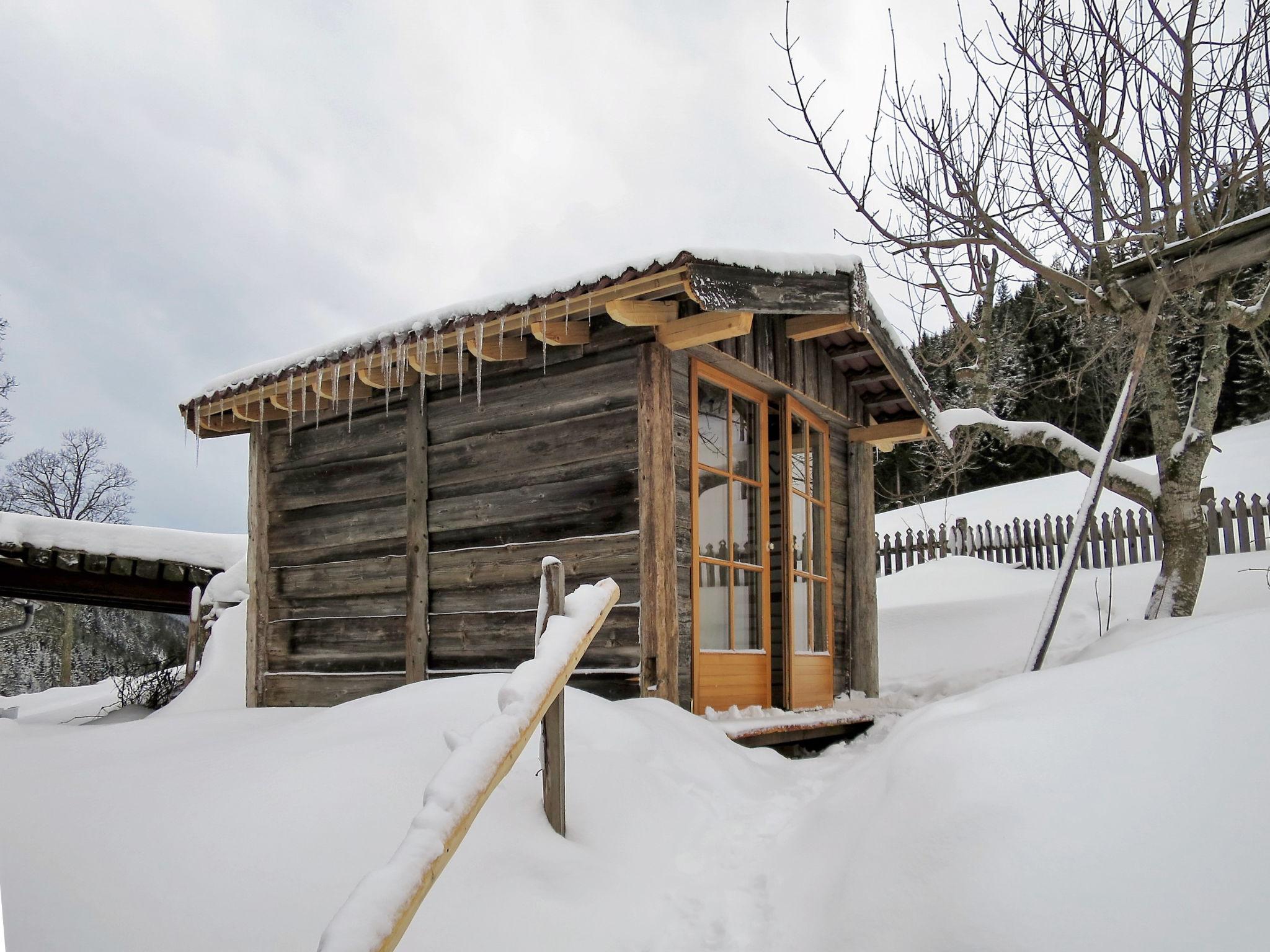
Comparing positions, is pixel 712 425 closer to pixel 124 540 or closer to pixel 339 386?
pixel 339 386

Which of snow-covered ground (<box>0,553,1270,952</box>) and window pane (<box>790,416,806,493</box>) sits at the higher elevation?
window pane (<box>790,416,806,493</box>)

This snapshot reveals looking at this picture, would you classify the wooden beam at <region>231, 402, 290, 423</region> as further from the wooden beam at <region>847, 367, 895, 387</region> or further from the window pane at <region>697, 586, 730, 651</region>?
the wooden beam at <region>847, 367, 895, 387</region>

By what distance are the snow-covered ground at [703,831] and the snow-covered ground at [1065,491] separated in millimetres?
14447

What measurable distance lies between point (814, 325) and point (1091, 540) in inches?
394

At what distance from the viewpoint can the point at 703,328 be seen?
473cm

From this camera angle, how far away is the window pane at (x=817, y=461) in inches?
269

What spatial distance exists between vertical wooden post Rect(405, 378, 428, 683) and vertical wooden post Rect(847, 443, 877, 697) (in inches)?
145

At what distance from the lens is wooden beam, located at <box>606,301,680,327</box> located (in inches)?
179

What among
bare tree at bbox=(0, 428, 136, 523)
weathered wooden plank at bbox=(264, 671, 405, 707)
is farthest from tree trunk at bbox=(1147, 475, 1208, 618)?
bare tree at bbox=(0, 428, 136, 523)

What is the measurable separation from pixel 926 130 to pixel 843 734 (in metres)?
5.19

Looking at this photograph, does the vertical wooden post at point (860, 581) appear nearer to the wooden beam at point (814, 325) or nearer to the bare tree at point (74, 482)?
the wooden beam at point (814, 325)

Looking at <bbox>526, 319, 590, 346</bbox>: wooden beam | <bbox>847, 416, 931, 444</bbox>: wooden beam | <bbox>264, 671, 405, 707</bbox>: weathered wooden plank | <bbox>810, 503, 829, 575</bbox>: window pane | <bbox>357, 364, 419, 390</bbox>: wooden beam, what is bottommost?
<bbox>264, 671, 405, 707</bbox>: weathered wooden plank

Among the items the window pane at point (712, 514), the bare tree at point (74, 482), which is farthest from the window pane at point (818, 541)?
the bare tree at point (74, 482)

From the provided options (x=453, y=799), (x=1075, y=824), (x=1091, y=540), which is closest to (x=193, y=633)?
(x=453, y=799)
